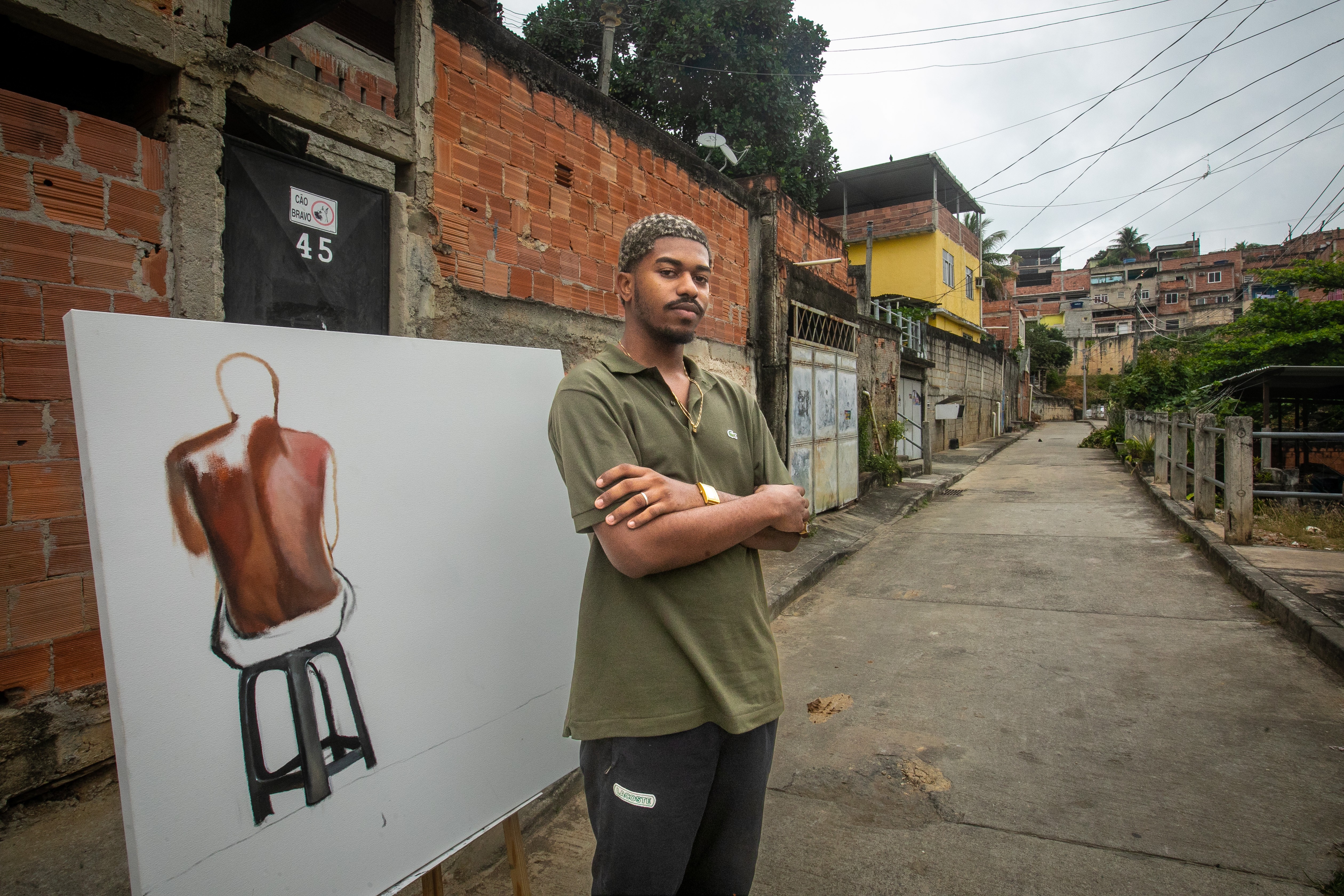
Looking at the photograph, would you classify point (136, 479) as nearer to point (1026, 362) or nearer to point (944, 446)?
point (944, 446)

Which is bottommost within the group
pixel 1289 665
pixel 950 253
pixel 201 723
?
pixel 1289 665

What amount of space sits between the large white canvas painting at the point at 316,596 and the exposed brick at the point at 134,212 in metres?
1.15

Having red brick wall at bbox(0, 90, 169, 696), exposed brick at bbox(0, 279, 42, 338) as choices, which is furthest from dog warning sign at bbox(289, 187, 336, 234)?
exposed brick at bbox(0, 279, 42, 338)

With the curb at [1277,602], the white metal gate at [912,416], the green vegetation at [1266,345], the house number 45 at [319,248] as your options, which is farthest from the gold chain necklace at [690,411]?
the white metal gate at [912,416]

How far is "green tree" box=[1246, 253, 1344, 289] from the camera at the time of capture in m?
12.2

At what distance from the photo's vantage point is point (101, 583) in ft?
3.63

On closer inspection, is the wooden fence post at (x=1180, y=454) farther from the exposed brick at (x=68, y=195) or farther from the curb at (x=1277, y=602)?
the exposed brick at (x=68, y=195)

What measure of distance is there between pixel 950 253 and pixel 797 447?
69.1 ft

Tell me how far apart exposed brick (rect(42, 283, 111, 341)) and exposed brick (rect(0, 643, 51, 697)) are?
84cm

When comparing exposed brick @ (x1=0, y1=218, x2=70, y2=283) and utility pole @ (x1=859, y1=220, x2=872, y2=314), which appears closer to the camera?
exposed brick @ (x1=0, y1=218, x2=70, y2=283)

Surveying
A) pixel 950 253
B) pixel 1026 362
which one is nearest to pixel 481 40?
pixel 950 253

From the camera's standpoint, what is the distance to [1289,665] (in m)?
3.89

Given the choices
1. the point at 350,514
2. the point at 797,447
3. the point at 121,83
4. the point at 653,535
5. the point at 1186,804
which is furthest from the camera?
the point at 797,447

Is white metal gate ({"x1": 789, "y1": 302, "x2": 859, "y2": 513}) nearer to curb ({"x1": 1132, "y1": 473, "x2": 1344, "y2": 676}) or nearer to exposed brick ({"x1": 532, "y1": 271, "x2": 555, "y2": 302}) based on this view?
curb ({"x1": 1132, "y1": 473, "x2": 1344, "y2": 676})
